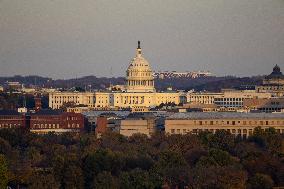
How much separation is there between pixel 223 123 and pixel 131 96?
40.3 meters

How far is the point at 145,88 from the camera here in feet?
470

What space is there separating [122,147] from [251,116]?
20.1 meters

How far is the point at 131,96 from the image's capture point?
139 meters

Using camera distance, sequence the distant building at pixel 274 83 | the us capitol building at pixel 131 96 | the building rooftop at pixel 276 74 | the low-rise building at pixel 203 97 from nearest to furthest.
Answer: the low-rise building at pixel 203 97, the us capitol building at pixel 131 96, the distant building at pixel 274 83, the building rooftop at pixel 276 74

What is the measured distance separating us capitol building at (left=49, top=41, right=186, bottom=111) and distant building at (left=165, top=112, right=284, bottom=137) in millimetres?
34838

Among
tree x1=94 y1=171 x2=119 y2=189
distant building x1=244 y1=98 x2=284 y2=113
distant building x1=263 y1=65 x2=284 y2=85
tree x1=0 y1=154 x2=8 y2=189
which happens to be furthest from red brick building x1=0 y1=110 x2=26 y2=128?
tree x1=94 y1=171 x2=119 y2=189

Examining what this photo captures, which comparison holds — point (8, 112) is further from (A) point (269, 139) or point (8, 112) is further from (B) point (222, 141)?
(B) point (222, 141)

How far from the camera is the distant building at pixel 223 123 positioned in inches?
3875

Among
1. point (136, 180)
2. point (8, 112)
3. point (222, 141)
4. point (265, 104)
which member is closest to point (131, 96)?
point (265, 104)

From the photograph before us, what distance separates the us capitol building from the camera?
139 meters

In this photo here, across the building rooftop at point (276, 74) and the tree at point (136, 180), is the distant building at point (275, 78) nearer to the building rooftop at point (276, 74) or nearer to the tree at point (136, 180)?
the building rooftop at point (276, 74)

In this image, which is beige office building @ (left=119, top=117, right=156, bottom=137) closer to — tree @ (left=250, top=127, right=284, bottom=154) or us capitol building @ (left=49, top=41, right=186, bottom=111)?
A: tree @ (left=250, top=127, right=284, bottom=154)

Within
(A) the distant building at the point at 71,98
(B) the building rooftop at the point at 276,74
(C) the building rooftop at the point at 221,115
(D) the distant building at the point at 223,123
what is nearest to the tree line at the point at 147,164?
(D) the distant building at the point at 223,123

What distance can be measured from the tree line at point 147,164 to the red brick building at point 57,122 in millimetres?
20939
